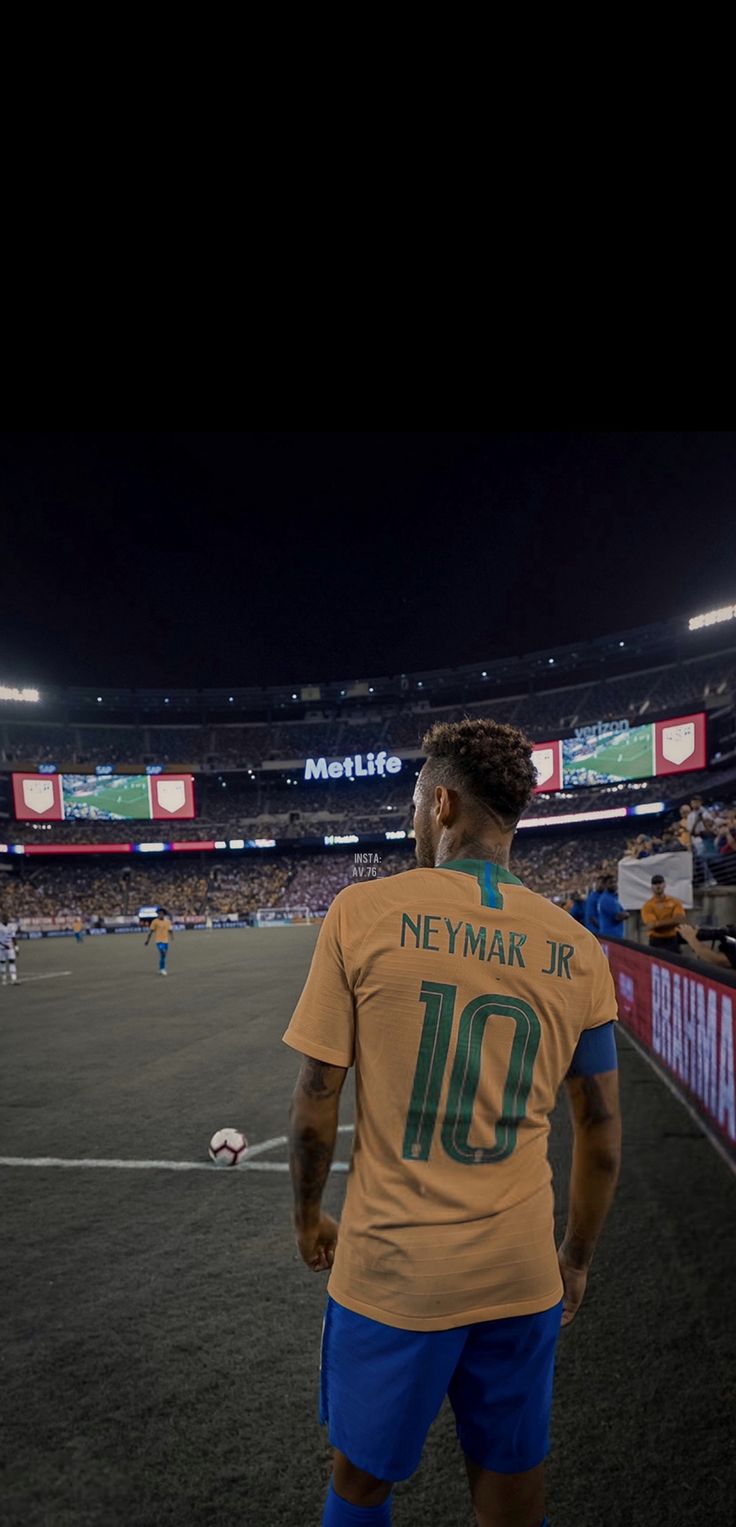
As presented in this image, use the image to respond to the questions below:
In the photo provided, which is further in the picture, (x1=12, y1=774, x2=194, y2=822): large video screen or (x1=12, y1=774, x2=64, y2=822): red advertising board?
(x1=12, y1=774, x2=194, y2=822): large video screen

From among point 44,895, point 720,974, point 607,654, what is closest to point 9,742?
point 44,895

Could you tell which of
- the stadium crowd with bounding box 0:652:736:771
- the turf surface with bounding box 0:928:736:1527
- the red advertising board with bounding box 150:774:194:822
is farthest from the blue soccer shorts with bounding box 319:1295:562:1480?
the red advertising board with bounding box 150:774:194:822

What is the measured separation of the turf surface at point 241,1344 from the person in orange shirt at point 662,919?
4.00 m

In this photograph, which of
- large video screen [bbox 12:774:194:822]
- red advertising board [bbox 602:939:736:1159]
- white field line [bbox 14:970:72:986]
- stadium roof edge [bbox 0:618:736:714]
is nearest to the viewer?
red advertising board [bbox 602:939:736:1159]

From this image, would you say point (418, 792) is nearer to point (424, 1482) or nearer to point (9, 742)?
point (424, 1482)

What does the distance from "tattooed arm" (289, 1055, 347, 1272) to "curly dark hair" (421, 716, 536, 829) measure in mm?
761

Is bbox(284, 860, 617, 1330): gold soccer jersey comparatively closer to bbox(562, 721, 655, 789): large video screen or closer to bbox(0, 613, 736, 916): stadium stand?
bbox(0, 613, 736, 916): stadium stand

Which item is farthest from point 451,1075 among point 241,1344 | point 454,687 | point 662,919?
point 454,687

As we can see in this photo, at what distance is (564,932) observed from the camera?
1.79 m

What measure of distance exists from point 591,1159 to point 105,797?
190ft

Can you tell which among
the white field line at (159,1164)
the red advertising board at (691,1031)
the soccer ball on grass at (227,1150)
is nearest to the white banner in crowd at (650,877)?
the red advertising board at (691,1031)

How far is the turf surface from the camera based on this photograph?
101 inches

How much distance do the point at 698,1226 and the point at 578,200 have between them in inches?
228

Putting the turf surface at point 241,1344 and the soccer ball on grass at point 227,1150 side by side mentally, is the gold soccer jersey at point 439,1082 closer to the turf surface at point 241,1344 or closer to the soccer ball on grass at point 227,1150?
the turf surface at point 241,1344
